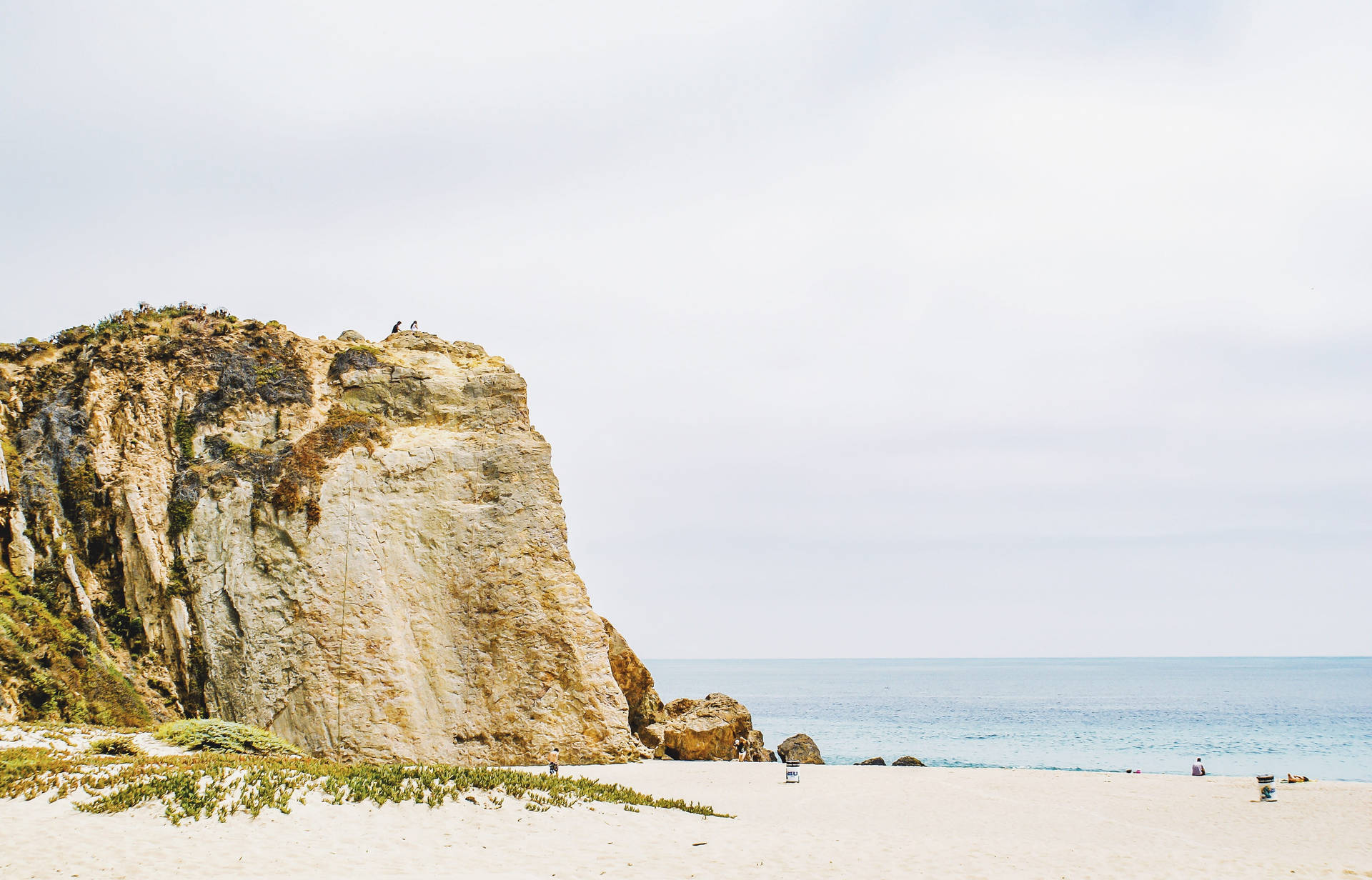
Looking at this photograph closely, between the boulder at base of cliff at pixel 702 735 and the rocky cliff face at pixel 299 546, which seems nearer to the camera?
the rocky cliff face at pixel 299 546

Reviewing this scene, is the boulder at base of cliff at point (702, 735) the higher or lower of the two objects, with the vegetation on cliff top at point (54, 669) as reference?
lower

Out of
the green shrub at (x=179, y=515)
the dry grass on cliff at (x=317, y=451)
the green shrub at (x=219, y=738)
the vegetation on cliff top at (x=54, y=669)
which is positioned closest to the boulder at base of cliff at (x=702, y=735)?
the dry grass on cliff at (x=317, y=451)

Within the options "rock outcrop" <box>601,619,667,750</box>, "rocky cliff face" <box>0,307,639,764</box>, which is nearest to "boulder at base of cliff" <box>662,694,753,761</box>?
"rock outcrop" <box>601,619,667,750</box>

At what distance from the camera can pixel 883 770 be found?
2919cm

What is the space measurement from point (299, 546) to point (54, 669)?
605 centimetres

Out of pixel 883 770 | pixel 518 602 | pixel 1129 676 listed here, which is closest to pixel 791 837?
pixel 518 602

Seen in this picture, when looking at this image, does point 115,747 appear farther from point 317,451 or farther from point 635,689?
point 635,689

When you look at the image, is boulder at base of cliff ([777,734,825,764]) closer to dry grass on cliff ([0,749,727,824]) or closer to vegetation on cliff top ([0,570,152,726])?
dry grass on cliff ([0,749,727,824])

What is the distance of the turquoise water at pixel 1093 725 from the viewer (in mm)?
48188

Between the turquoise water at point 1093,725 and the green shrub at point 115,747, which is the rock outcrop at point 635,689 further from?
the turquoise water at point 1093,725

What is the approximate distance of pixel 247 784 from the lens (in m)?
13.3

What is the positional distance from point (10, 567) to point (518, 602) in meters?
12.6

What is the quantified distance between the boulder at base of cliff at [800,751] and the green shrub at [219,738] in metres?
21.3

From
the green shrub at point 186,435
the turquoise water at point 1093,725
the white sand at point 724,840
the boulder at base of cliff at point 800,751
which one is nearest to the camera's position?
the white sand at point 724,840
